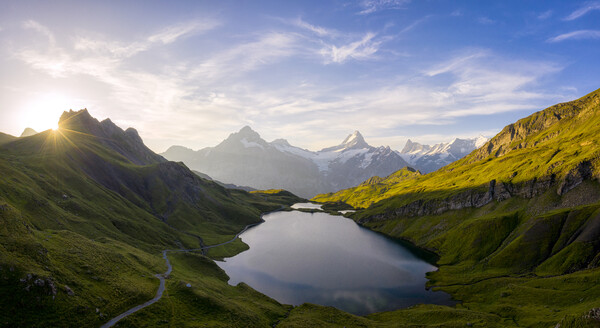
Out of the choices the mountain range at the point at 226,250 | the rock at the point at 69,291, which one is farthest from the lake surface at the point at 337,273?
the rock at the point at 69,291

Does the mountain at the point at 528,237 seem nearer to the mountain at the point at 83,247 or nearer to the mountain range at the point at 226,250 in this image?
the mountain range at the point at 226,250

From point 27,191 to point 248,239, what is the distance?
379 feet

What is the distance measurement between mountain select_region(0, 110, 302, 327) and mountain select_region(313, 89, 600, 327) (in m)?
67.9

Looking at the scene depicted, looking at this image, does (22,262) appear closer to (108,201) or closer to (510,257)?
(108,201)

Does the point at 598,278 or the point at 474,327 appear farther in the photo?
the point at 598,278

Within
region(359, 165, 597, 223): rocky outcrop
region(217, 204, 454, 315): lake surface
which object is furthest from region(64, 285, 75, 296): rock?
region(359, 165, 597, 223): rocky outcrop

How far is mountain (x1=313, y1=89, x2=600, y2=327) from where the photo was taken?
74000mm

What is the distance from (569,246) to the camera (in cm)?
9712

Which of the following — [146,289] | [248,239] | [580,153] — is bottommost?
[248,239]

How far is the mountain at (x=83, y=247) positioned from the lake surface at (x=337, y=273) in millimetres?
13016

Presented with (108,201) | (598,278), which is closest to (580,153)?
(598,278)

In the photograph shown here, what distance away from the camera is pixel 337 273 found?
113312mm

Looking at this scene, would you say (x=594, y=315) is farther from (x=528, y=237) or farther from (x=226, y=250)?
(x=226, y=250)

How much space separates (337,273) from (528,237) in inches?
3174
